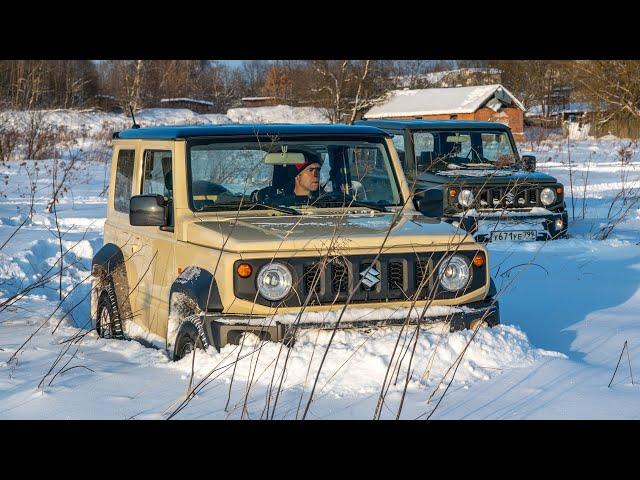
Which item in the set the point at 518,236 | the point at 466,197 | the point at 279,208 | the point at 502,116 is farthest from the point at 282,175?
the point at 502,116

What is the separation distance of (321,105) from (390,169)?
47609 millimetres

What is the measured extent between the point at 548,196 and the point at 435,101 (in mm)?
43179

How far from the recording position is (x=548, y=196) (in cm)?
1215

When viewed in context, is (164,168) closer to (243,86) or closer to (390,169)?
(390,169)

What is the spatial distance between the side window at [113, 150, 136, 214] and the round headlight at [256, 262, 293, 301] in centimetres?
209

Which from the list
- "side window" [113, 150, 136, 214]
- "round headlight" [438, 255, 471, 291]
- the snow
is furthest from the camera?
the snow

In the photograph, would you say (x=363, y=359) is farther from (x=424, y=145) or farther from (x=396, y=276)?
(x=424, y=145)

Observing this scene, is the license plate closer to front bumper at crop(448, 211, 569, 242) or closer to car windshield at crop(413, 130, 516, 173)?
front bumper at crop(448, 211, 569, 242)

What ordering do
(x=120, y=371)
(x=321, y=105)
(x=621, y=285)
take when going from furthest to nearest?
(x=321, y=105) < (x=621, y=285) < (x=120, y=371)

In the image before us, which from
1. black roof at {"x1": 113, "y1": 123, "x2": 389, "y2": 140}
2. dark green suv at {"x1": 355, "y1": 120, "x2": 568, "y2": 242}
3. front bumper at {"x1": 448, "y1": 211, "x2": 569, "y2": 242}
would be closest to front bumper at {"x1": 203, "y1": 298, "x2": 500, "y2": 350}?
black roof at {"x1": 113, "y1": 123, "x2": 389, "y2": 140}

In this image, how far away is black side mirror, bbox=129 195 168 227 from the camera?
19.0ft

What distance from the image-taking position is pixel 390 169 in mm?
6285

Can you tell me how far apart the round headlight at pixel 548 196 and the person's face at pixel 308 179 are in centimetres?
666

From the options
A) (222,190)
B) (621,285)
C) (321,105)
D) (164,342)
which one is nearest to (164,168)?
(222,190)
